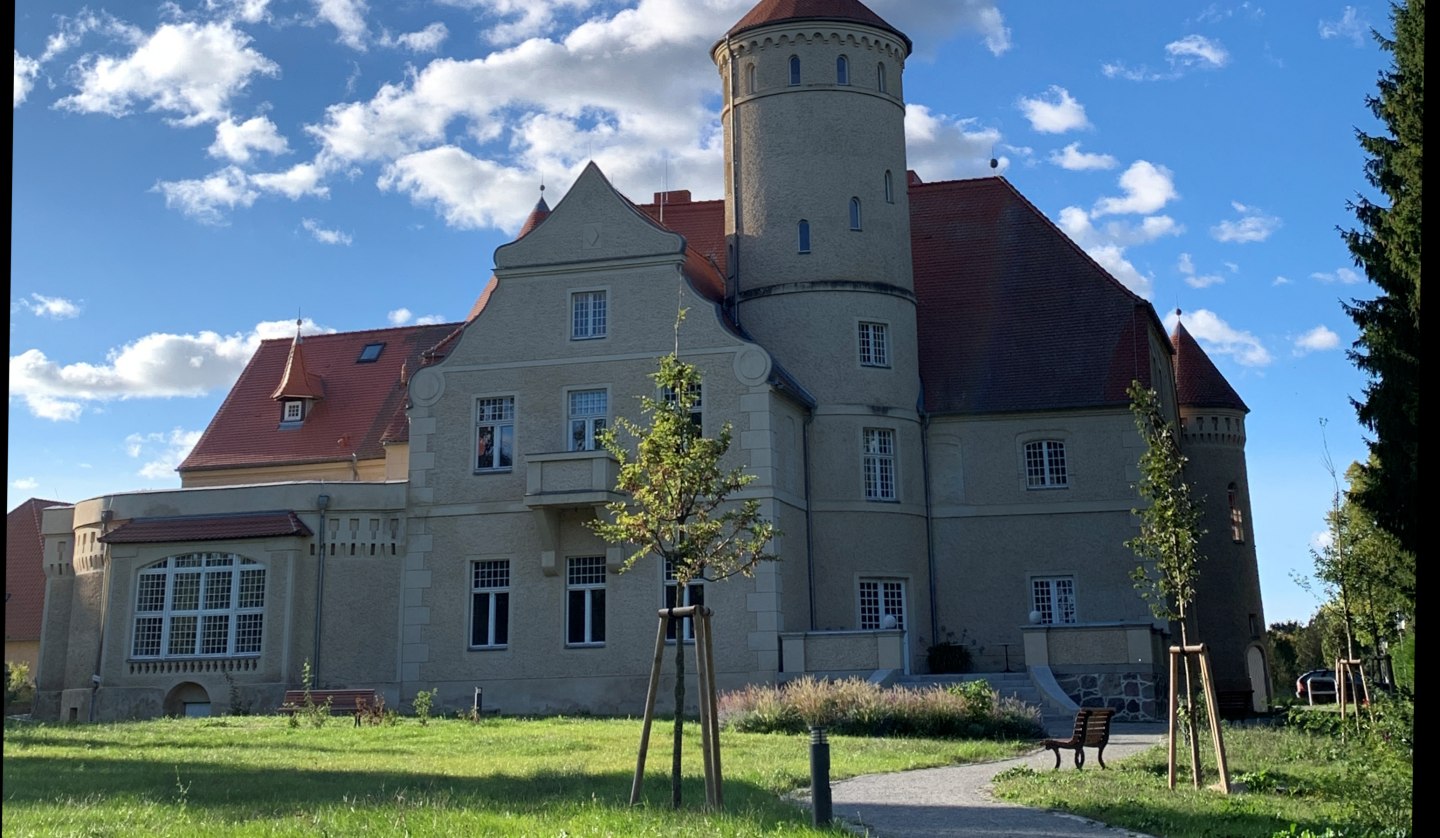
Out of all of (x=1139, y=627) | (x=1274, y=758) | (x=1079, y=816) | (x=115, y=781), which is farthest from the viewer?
(x=1139, y=627)

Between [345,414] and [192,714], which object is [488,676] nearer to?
[192,714]

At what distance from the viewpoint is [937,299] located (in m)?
38.8

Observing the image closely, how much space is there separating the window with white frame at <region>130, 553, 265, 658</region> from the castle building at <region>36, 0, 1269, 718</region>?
72 millimetres

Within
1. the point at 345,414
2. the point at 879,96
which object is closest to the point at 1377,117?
the point at 879,96

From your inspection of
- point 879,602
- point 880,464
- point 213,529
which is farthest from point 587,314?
point 213,529

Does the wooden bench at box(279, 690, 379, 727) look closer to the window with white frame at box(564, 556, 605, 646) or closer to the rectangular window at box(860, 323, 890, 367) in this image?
the window with white frame at box(564, 556, 605, 646)

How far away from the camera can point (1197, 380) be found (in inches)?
1751

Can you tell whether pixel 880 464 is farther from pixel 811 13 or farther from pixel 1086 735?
pixel 1086 735

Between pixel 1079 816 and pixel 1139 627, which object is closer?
pixel 1079 816

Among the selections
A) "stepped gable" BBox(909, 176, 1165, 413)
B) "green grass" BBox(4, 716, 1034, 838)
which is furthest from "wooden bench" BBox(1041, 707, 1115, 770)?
"stepped gable" BBox(909, 176, 1165, 413)

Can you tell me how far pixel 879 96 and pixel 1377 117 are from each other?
54.9 ft

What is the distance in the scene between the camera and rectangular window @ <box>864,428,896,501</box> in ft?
113

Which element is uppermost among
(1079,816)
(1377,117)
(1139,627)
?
(1377,117)

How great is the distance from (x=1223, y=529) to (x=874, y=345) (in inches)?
525
